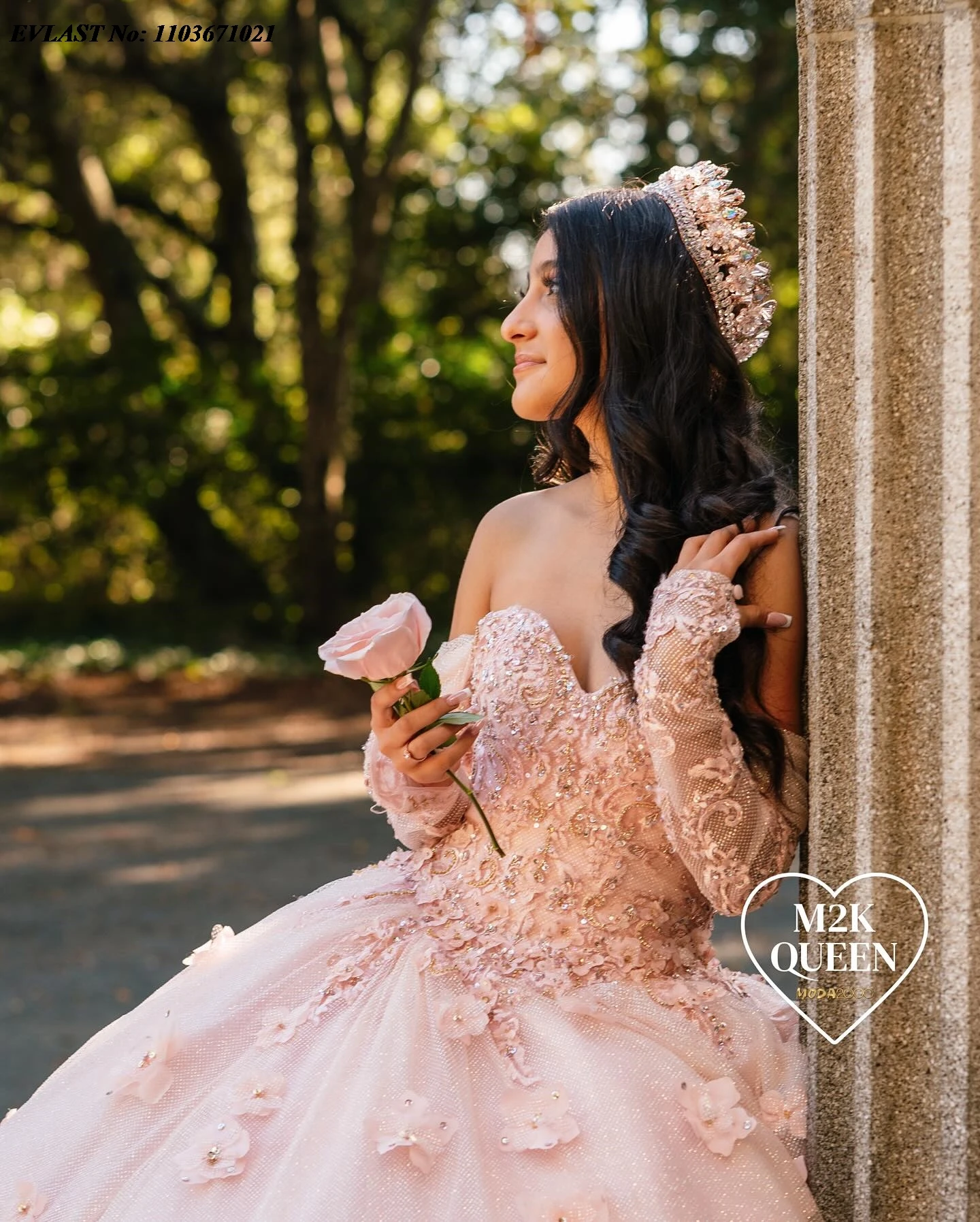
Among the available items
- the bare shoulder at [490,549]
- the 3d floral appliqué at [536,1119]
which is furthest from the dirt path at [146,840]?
the 3d floral appliqué at [536,1119]

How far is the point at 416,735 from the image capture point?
2336 mm

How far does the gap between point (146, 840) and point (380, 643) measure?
17.3 feet

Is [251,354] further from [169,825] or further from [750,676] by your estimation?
[750,676]

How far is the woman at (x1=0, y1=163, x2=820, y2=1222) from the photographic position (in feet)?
6.62

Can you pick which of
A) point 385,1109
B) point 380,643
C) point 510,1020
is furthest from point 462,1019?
point 380,643

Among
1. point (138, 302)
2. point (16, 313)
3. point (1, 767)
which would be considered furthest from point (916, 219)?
point (16, 313)

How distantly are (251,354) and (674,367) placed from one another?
455 inches

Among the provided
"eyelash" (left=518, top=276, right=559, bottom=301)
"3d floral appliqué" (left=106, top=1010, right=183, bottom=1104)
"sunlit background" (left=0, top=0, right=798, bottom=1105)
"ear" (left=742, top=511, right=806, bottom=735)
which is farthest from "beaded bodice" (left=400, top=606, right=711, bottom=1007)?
"sunlit background" (left=0, top=0, right=798, bottom=1105)

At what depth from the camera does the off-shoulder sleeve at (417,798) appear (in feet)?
8.36

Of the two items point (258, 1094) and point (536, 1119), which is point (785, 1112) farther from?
point (258, 1094)

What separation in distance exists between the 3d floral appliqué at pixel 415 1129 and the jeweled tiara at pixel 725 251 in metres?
1.34

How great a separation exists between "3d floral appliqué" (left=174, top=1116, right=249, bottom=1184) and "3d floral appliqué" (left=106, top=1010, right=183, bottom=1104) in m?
0.16

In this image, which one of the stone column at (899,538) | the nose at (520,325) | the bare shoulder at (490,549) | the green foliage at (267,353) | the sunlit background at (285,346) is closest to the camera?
the stone column at (899,538)

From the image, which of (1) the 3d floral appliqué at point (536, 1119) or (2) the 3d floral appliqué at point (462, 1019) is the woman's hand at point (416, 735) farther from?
(1) the 3d floral appliqué at point (536, 1119)
